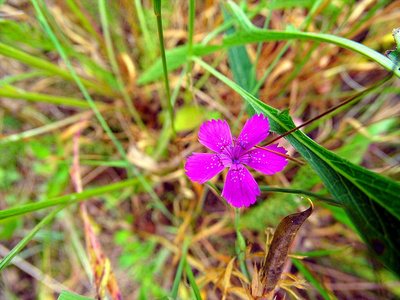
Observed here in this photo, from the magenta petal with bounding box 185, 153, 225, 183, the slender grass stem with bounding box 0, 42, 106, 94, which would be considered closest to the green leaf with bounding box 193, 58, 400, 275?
the magenta petal with bounding box 185, 153, 225, 183

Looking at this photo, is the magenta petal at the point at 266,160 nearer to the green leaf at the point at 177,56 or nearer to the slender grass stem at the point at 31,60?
the green leaf at the point at 177,56

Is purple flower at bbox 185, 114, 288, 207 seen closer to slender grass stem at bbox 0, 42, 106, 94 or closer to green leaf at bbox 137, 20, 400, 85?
green leaf at bbox 137, 20, 400, 85

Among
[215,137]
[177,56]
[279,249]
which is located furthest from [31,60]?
[279,249]

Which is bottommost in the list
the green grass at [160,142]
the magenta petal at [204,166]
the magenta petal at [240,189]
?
the green grass at [160,142]

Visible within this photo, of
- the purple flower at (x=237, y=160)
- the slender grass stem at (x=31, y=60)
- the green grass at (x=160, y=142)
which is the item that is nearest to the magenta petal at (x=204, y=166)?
the purple flower at (x=237, y=160)

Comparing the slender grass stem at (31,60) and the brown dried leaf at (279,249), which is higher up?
the slender grass stem at (31,60)

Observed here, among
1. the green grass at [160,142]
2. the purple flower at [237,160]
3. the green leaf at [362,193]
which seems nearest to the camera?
the green leaf at [362,193]

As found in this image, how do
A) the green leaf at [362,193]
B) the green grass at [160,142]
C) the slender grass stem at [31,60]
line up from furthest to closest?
the green grass at [160,142] < the slender grass stem at [31,60] < the green leaf at [362,193]

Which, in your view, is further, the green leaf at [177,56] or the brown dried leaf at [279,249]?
the green leaf at [177,56]

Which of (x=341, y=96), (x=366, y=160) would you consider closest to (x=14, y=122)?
(x=341, y=96)
